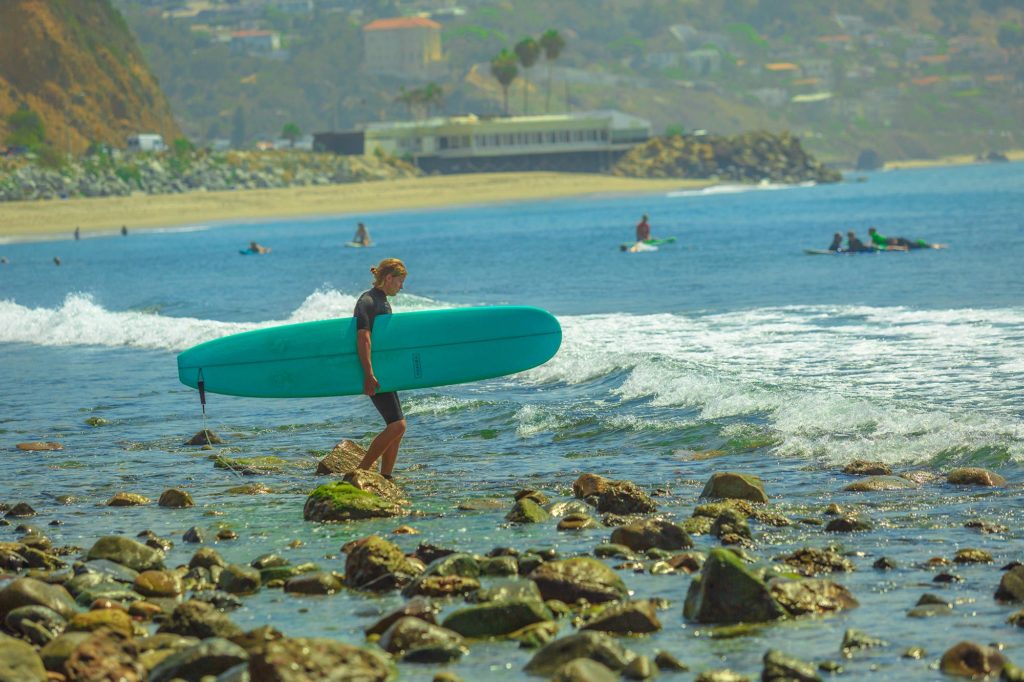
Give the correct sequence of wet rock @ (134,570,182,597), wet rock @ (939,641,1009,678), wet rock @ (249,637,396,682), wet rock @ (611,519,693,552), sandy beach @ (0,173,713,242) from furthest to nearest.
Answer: sandy beach @ (0,173,713,242) < wet rock @ (611,519,693,552) < wet rock @ (134,570,182,597) < wet rock @ (939,641,1009,678) < wet rock @ (249,637,396,682)

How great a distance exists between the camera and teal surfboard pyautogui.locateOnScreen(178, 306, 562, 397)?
13.4m

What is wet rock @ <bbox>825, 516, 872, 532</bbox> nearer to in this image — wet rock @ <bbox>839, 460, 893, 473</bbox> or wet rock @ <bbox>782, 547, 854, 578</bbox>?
wet rock @ <bbox>782, 547, 854, 578</bbox>

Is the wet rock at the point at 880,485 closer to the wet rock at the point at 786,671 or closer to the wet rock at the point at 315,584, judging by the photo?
the wet rock at the point at 315,584

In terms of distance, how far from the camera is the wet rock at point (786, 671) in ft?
21.5

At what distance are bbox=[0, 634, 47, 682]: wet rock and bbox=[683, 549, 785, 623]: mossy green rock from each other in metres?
3.34

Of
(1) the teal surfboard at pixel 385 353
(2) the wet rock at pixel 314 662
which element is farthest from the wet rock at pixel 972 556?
(1) the teal surfboard at pixel 385 353

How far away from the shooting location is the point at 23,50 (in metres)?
148

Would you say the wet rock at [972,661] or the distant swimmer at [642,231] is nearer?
the wet rock at [972,661]

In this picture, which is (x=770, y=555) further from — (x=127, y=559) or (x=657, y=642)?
(x=127, y=559)

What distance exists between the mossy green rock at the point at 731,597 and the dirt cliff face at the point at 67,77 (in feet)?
460

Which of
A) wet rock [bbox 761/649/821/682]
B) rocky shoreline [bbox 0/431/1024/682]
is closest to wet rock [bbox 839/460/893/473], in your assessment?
rocky shoreline [bbox 0/431/1024/682]

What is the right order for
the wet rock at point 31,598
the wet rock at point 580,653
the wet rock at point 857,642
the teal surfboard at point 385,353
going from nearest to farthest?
the wet rock at point 580,653 < the wet rock at point 857,642 < the wet rock at point 31,598 < the teal surfboard at point 385,353

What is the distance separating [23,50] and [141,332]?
130840mm

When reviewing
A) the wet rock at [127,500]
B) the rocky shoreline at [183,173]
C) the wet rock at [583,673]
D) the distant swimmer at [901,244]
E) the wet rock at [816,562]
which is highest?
the rocky shoreline at [183,173]
